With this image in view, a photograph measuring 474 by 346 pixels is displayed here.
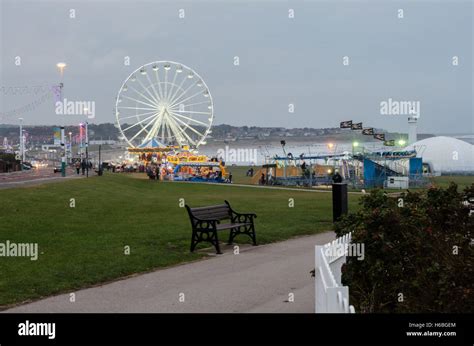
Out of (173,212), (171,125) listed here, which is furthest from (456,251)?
(171,125)

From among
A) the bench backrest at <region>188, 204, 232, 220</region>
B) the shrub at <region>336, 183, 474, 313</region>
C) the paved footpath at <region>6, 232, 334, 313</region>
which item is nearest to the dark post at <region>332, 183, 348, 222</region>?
the bench backrest at <region>188, 204, 232, 220</region>

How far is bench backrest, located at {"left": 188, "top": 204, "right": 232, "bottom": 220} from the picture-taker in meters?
13.9

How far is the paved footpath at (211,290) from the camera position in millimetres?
8482

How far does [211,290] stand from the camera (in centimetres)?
962

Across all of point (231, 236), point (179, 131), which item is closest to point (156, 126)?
point (179, 131)

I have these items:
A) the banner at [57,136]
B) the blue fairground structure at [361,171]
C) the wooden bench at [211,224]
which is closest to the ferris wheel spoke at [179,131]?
the banner at [57,136]

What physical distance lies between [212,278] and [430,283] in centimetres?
397

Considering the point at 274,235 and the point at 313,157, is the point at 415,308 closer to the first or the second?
the point at 274,235

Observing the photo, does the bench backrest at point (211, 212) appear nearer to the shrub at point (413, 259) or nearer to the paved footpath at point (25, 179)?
the shrub at point (413, 259)

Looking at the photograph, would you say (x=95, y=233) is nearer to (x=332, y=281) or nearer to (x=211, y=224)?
(x=211, y=224)

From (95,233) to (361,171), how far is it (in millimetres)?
40117

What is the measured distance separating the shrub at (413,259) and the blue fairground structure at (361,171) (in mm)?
38631

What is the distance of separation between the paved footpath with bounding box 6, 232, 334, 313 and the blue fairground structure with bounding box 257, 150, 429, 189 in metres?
36.3

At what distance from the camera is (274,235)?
650 inches
